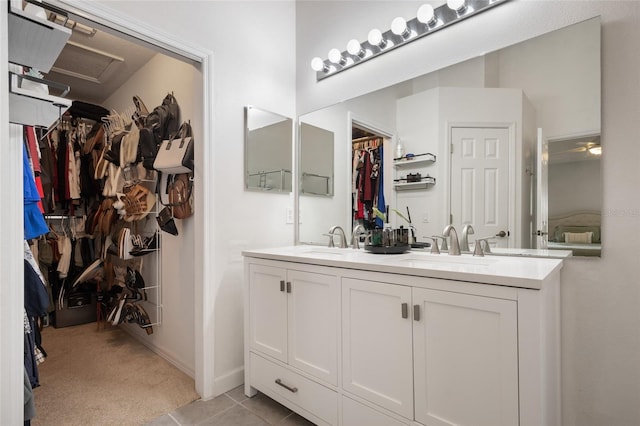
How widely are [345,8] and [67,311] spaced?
3.91m

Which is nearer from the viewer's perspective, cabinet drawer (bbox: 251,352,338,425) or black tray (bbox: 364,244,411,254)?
cabinet drawer (bbox: 251,352,338,425)

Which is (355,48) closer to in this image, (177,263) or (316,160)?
(316,160)

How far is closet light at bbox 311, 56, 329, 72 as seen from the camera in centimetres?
228

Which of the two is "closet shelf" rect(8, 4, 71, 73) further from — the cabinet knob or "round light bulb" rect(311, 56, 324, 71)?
"round light bulb" rect(311, 56, 324, 71)

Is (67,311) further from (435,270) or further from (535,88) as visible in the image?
(535,88)

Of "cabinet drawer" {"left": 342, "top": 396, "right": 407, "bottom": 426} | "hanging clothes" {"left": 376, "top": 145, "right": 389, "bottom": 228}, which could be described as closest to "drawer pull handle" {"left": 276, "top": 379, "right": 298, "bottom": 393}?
"cabinet drawer" {"left": 342, "top": 396, "right": 407, "bottom": 426}

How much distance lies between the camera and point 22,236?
124cm

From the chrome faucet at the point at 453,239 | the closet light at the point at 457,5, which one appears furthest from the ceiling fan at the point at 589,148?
the closet light at the point at 457,5

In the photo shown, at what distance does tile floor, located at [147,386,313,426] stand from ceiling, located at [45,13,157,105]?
2.45m

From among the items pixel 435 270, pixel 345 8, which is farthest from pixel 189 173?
pixel 435 270

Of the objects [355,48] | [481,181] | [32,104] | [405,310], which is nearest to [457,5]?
[355,48]

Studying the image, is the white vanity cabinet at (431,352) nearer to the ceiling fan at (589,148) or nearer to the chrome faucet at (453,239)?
the chrome faucet at (453,239)

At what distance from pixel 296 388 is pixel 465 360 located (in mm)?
907

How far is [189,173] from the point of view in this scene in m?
2.27
